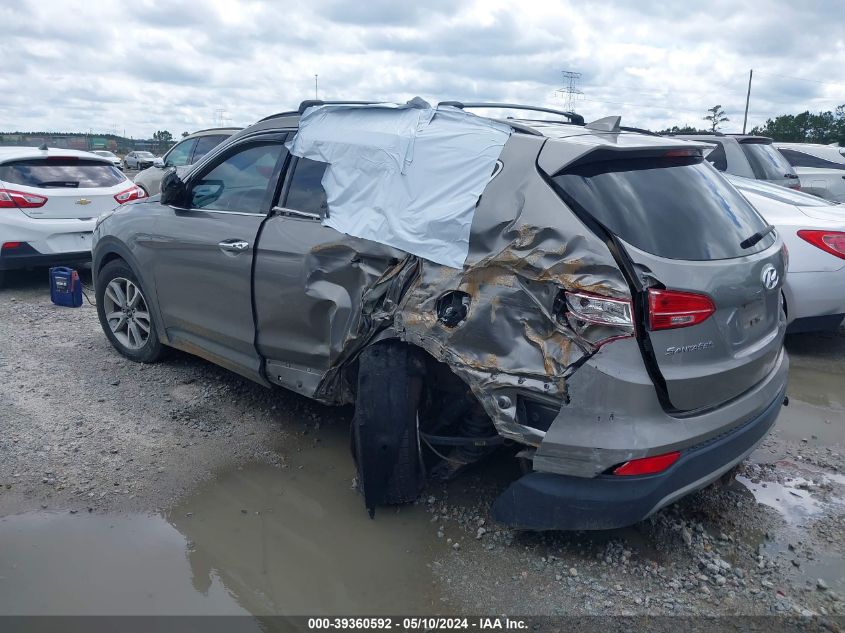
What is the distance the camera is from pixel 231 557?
126 inches

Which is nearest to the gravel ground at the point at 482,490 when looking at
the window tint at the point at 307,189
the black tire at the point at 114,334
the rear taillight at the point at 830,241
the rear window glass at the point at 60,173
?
the black tire at the point at 114,334

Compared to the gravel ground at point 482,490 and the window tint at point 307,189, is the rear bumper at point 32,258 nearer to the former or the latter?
the gravel ground at point 482,490

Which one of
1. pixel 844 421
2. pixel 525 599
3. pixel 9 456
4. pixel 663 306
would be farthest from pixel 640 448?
pixel 9 456

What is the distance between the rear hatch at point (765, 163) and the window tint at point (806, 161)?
4.26m

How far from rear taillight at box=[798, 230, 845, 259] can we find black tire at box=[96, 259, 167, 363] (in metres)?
5.02

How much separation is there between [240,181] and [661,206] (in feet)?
8.42

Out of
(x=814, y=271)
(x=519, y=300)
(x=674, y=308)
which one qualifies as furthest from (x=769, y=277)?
(x=814, y=271)

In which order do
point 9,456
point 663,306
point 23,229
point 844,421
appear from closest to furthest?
point 663,306, point 9,456, point 844,421, point 23,229

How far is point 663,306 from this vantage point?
274 cm

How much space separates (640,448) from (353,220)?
1.74 m

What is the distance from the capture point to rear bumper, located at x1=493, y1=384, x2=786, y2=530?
9.25ft

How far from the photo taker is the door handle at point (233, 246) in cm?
407

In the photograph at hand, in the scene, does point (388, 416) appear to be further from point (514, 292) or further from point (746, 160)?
point (746, 160)

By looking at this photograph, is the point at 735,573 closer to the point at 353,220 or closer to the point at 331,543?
the point at 331,543
